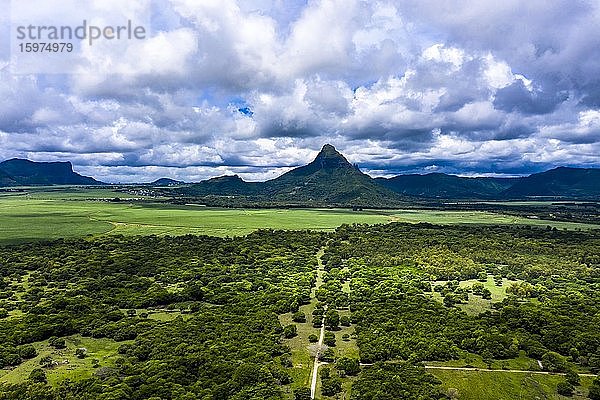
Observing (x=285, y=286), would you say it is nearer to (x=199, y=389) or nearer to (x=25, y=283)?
(x=199, y=389)

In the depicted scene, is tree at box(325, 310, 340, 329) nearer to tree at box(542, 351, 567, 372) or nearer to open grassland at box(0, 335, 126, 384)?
tree at box(542, 351, 567, 372)

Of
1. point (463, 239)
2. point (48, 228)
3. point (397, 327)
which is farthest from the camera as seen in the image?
point (48, 228)

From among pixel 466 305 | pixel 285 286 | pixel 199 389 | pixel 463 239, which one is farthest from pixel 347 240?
pixel 199 389

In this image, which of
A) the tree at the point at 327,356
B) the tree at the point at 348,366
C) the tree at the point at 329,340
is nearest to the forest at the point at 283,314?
the tree at the point at 348,366

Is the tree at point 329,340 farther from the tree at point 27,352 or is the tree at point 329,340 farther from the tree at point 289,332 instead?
the tree at point 27,352

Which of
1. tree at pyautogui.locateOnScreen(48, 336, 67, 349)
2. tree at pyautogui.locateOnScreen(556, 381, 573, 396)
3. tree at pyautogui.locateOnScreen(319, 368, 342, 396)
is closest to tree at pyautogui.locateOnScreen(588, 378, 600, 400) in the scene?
tree at pyautogui.locateOnScreen(556, 381, 573, 396)

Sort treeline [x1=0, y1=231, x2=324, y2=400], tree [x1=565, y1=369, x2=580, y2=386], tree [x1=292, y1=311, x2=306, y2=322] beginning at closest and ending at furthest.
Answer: treeline [x1=0, y1=231, x2=324, y2=400], tree [x1=565, y1=369, x2=580, y2=386], tree [x1=292, y1=311, x2=306, y2=322]
